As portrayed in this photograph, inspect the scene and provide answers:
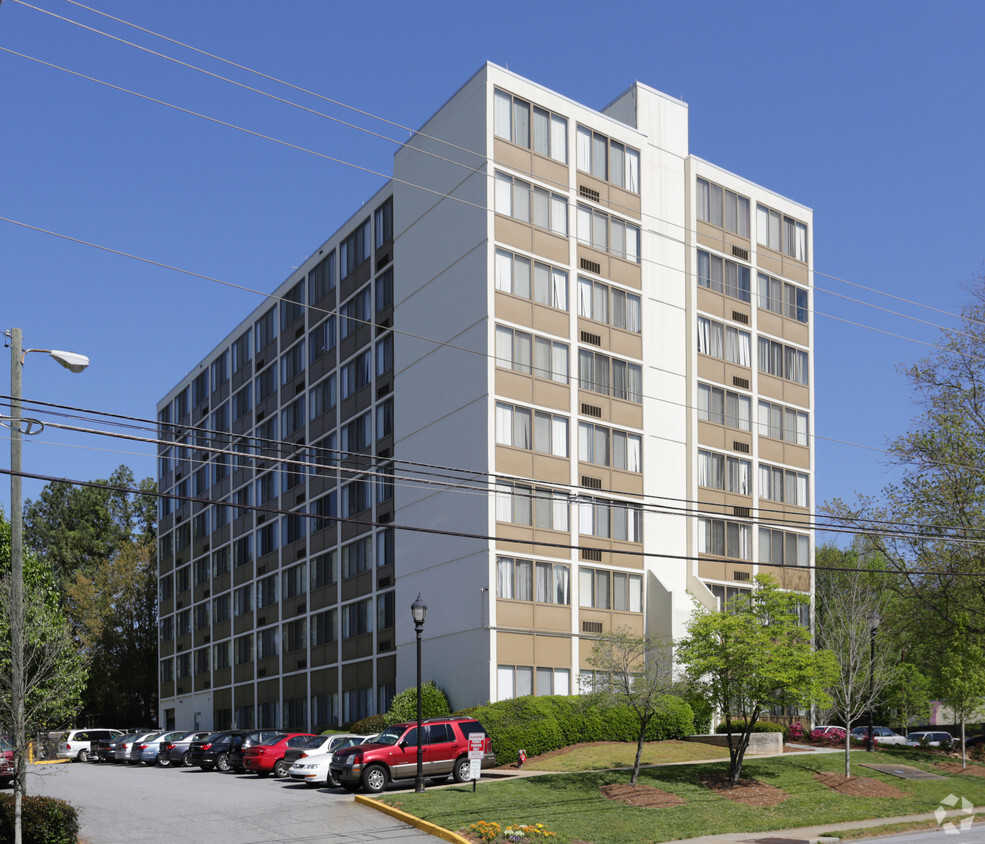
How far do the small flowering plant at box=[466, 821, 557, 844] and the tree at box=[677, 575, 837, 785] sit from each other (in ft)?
28.9

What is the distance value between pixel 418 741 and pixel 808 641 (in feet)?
39.3

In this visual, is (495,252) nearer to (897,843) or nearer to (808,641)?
(808,641)

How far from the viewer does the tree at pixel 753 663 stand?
32.0 m

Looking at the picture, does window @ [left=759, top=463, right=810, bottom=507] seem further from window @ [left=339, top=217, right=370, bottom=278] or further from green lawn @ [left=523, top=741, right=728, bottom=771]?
window @ [left=339, top=217, right=370, bottom=278]

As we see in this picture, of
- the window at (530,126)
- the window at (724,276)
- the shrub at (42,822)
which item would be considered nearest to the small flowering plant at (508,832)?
the shrub at (42,822)

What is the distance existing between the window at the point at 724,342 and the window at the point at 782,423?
2.43 metres

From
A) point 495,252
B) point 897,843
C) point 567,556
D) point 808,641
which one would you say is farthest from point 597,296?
point 897,843

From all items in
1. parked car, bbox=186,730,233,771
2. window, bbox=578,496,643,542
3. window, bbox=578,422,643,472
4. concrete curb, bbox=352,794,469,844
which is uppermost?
window, bbox=578,422,643,472

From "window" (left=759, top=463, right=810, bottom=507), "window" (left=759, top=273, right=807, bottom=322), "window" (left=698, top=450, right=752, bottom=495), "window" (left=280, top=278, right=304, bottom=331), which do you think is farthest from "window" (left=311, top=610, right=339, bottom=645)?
"window" (left=759, top=273, right=807, bottom=322)

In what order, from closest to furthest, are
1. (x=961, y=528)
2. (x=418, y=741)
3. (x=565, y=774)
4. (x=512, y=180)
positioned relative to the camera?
(x=418, y=741) → (x=565, y=774) → (x=961, y=528) → (x=512, y=180)

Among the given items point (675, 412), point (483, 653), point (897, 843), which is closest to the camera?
point (897, 843)

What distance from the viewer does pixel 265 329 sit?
67250 millimetres

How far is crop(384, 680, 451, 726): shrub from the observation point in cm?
4250

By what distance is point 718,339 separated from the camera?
172 ft
